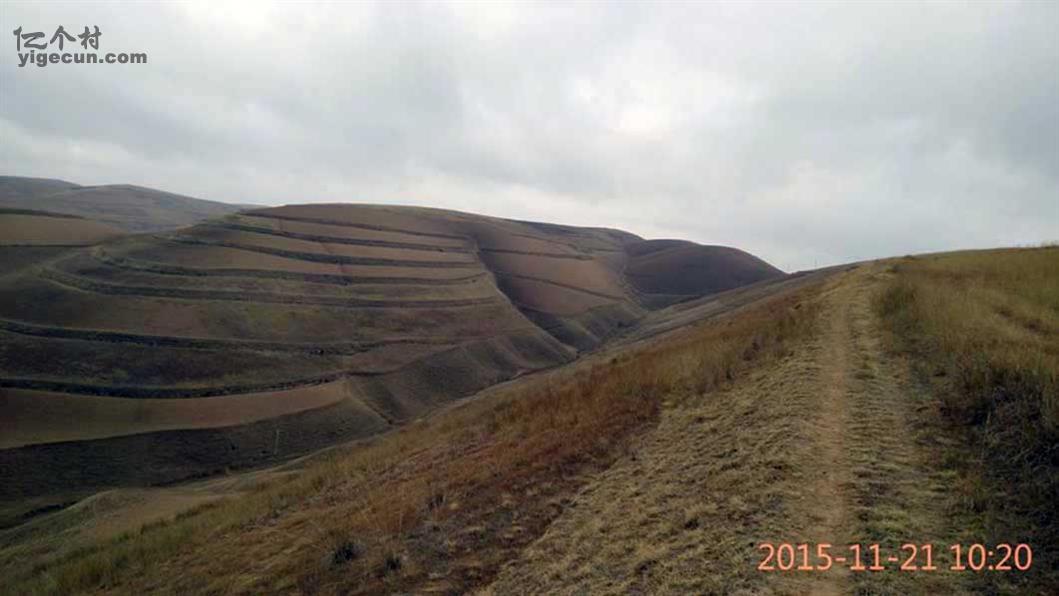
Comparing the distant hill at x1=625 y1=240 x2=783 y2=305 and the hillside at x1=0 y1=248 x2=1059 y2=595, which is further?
the distant hill at x1=625 y1=240 x2=783 y2=305

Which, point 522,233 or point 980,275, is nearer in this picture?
point 980,275

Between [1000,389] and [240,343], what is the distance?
231 feet

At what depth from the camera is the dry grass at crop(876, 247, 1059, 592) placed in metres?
6.32

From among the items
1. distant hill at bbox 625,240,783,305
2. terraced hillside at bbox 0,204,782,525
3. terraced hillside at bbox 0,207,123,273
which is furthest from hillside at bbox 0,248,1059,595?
distant hill at bbox 625,240,783,305

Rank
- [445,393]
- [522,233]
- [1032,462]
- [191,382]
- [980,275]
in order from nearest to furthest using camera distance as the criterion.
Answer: [1032,462], [980,275], [191,382], [445,393], [522,233]

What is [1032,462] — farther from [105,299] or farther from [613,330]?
[613,330]

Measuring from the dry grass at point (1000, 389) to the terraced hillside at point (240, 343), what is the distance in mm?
49413

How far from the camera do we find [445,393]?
64.8 metres

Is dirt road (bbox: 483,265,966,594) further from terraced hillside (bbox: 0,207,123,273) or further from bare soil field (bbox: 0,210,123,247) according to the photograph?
bare soil field (bbox: 0,210,123,247)

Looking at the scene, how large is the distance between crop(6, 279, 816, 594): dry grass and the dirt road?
3.70 feet

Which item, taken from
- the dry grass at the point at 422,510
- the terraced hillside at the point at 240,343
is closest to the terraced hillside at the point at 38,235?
the terraced hillside at the point at 240,343

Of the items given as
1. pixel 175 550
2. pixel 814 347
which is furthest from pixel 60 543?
pixel 814 347

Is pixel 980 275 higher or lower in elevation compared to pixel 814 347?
higher

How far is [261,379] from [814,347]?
5887cm
